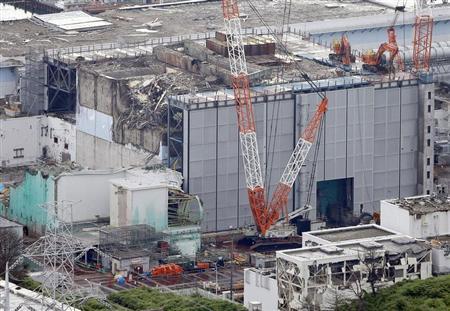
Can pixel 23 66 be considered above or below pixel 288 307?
above

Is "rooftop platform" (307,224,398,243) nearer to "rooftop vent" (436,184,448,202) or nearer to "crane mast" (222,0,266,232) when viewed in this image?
"rooftop vent" (436,184,448,202)

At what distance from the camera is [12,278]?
108688 mm

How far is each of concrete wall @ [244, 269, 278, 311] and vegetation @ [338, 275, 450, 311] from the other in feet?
12.4

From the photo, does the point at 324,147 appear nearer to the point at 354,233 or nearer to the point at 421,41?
the point at 354,233

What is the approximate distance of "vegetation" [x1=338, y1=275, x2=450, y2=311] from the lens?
106 m

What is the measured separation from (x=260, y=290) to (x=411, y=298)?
21.7 ft

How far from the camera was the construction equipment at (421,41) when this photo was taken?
143 m

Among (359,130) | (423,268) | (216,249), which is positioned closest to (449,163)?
(359,130)

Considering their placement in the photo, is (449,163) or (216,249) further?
(449,163)

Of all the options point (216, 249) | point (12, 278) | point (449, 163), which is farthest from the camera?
point (449, 163)

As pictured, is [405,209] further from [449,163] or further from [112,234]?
[449,163]

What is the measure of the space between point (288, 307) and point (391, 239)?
6.30 m

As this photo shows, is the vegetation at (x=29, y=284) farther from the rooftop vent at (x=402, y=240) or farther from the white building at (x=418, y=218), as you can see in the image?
the white building at (x=418, y=218)

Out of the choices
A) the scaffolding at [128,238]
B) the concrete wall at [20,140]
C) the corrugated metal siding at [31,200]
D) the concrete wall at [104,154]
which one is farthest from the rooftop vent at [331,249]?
the concrete wall at [20,140]
